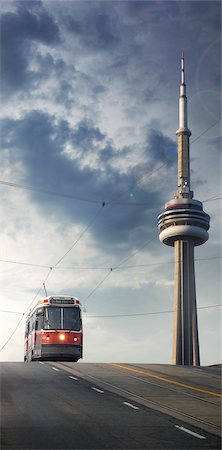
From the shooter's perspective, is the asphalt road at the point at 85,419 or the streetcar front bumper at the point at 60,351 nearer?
the asphalt road at the point at 85,419

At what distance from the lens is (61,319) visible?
42000 mm

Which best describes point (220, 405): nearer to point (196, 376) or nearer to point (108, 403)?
point (108, 403)

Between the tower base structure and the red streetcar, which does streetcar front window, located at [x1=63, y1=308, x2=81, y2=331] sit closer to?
the red streetcar

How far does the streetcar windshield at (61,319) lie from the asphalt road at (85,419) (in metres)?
13.1

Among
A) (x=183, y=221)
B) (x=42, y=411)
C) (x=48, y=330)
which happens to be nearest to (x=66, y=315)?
(x=48, y=330)

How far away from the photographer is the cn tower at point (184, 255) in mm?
146625

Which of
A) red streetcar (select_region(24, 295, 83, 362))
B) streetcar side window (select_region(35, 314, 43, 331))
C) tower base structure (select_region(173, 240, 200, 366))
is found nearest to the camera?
red streetcar (select_region(24, 295, 83, 362))

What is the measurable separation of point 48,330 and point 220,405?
21431 millimetres

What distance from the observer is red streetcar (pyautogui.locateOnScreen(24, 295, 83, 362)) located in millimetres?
41781

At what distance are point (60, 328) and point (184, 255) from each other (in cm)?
11137

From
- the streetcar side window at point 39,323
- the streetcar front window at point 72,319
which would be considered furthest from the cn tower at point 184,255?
the streetcar front window at point 72,319

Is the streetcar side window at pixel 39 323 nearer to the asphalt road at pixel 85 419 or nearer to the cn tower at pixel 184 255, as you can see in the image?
the asphalt road at pixel 85 419

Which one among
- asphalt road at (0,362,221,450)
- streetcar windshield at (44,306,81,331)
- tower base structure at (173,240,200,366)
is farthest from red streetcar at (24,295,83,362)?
tower base structure at (173,240,200,366)

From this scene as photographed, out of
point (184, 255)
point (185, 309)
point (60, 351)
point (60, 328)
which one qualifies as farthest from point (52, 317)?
point (184, 255)
